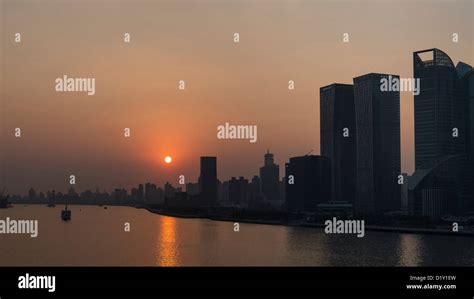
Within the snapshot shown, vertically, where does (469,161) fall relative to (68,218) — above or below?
above
